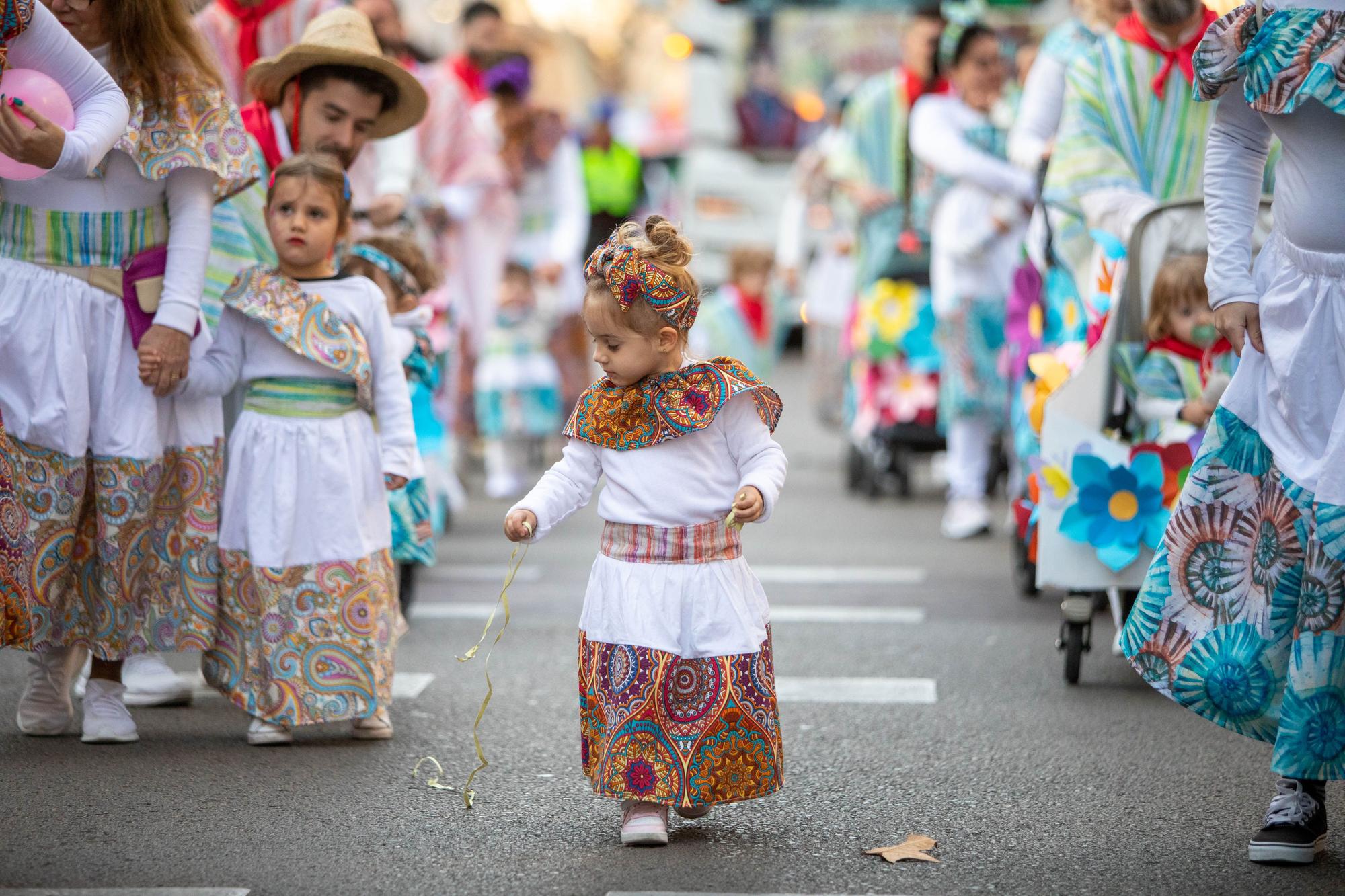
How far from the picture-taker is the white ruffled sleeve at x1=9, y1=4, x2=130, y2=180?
4.33 metres

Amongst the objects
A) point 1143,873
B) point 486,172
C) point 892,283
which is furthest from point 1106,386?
point 892,283

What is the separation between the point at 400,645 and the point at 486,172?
3.25 m

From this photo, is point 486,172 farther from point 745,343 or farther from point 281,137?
point 745,343

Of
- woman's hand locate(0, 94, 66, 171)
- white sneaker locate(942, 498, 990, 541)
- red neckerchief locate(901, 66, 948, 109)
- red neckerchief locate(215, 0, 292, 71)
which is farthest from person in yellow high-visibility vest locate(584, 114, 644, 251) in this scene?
woman's hand locate(0, 94, 66, 171)

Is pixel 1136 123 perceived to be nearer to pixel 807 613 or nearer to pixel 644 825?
pixel 807 613

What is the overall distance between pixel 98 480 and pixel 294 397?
0.53m

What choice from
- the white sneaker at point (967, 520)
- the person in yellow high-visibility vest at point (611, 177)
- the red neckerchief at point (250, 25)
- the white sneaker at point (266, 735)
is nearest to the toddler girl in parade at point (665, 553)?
the white sneaker at point (266, 735)

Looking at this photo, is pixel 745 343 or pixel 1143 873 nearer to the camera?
pixel 1143 873

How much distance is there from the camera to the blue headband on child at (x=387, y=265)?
581cm

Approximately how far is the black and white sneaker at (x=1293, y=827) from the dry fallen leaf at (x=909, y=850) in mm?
652

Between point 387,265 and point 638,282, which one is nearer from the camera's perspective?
point 638,282

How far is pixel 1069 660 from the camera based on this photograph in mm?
5609

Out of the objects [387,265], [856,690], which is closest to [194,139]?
[387,265]

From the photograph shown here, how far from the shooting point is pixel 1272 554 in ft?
12.7
